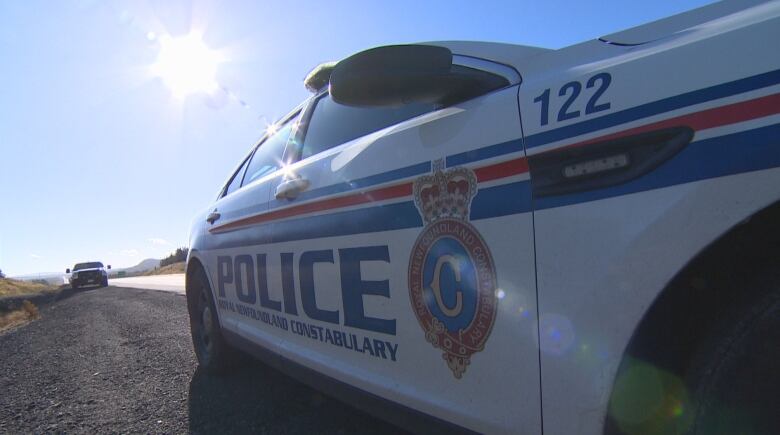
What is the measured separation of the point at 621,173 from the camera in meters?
1.06

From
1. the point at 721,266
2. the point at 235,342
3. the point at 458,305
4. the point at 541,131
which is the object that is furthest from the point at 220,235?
the point at 721,266

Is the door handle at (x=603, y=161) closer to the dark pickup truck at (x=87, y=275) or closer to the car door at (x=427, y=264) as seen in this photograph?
the car door at (x=427, y=264)

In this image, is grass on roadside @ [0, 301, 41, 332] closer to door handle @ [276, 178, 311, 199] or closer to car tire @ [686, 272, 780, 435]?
door handle @ [276, 178, 311, 199]

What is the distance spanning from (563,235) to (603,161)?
0.20 metres

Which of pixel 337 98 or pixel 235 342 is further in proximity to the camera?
pixel 235 342

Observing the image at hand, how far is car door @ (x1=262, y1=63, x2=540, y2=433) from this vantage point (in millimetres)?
1250

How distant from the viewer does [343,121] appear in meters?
2.34

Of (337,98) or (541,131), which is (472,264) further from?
(337,98)

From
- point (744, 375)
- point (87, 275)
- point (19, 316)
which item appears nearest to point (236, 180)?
point (744, 375)

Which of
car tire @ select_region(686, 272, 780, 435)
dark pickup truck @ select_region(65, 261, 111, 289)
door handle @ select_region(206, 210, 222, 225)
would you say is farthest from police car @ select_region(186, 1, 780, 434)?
dark pickup truck @ select_region(65, 261, 111, 289)

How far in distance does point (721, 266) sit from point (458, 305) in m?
0.66

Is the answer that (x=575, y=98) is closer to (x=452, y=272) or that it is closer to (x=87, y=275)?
(x=452, y=272)

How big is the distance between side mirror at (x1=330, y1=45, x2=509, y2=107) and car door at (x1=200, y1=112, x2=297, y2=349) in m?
1.20

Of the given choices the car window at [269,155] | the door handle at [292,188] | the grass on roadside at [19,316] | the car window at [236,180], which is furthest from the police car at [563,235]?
the grass on roadside at [19,316]
